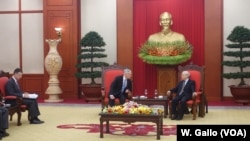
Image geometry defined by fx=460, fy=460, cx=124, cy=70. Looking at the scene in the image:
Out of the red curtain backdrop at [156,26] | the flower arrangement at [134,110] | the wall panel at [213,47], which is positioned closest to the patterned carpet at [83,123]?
the flower arrangement at [134,110]

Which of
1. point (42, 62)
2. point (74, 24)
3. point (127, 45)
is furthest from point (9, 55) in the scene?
point (127, 45)

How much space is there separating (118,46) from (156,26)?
3.95 ft

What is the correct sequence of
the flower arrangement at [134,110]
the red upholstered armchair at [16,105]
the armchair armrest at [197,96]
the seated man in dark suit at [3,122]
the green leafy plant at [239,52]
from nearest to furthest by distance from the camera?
the flower arrangement at [134,110] < the seated man in dark suit at [3,122] < the red upholstered armchair at [16,105] < the armchair armrest at [197,96] < the green leafy plant at [239,52]

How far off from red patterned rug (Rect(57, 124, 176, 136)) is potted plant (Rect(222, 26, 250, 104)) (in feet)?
12.6

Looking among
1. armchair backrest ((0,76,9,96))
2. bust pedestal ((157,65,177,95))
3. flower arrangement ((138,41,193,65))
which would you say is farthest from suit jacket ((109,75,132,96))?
bust pedestal ((157,65,177,95))

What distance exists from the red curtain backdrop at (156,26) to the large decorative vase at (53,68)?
7.04 feet

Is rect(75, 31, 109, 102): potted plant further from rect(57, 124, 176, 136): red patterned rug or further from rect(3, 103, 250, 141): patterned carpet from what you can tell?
rect(57, 124, 176, 136): red patterned rug

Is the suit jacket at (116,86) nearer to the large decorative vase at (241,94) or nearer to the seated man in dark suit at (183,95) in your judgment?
the seated man in dark suit at (183,95)

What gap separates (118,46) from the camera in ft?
42.5

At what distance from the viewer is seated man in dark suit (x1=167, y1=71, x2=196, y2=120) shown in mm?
9234

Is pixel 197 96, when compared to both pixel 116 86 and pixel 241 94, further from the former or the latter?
pixel 241 94

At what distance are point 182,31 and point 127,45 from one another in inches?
62.1

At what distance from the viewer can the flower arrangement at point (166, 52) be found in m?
11.8

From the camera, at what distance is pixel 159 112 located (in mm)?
7184
